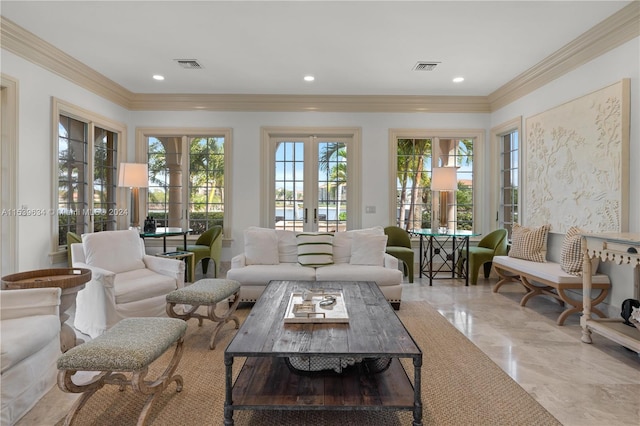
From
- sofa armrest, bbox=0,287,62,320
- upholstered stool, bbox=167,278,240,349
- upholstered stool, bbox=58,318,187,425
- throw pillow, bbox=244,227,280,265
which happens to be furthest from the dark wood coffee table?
throw pillow, bbox=244,227,280,265

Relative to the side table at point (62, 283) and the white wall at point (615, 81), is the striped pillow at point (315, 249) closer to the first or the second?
the side table at point (62, 283)

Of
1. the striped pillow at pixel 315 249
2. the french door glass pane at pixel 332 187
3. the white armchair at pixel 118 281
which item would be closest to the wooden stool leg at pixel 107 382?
the white armchair at pixel 118 281

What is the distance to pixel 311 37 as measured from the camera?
144 inches

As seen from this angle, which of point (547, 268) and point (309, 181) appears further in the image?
point (309, 181)

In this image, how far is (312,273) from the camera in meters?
3.87

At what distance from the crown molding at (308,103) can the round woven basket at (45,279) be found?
3561 mm

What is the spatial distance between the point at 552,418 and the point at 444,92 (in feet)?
15.4

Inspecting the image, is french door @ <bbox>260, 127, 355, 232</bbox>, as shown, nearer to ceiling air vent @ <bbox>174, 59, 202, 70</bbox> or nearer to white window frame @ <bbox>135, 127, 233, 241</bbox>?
white window frame @ <bbox>135, 127, 233, 241</bbox>

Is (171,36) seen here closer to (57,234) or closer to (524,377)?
(57,234)

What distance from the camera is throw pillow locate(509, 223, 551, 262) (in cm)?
419

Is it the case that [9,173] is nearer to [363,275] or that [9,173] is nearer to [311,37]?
[311,37]

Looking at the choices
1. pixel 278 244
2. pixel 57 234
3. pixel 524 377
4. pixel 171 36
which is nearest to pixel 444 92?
pixel 278 244

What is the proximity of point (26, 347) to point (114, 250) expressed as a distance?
1.71m

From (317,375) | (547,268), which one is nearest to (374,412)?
(317,375)
